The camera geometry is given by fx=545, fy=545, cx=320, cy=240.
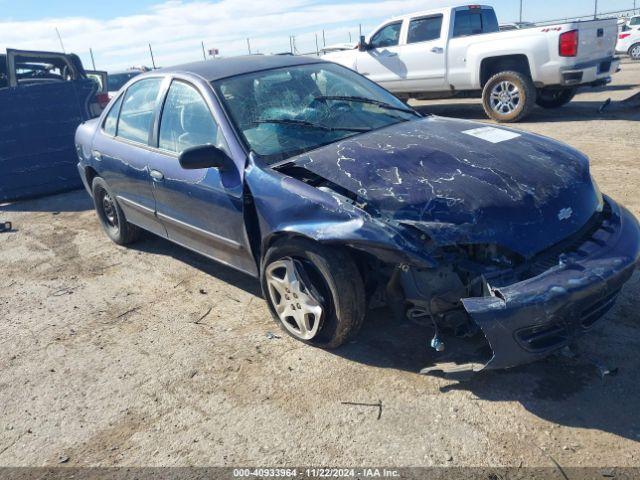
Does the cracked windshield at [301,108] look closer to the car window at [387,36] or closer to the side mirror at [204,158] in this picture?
the side mirror at [204,158]

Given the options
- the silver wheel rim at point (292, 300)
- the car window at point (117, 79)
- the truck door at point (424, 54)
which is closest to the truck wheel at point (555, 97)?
the truck door at point (424, 54)

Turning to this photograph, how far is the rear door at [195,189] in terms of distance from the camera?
349 centimetres

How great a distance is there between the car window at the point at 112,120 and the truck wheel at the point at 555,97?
7718 mm

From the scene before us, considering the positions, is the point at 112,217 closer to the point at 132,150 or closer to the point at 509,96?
the point at 132,150

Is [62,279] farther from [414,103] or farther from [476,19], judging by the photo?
[414,103]

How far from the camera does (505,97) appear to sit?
30.3 ft

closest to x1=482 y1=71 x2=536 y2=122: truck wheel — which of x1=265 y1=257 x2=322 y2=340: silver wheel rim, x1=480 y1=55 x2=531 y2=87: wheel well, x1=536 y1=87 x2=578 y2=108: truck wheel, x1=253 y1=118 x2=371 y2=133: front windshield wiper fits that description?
x1=480 y1=55 x2=531 y2=87: wheel well

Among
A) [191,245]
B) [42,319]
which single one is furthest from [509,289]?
[42,319]

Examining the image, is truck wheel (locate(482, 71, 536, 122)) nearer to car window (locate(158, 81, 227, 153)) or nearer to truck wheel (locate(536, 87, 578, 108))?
truck wheel (locate(536, 87, 578, 108))

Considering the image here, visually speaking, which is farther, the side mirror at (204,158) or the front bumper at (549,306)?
the side mirror at (204,158)

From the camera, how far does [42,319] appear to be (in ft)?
13.5

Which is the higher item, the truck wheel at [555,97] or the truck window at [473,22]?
the truck window at [473,22]

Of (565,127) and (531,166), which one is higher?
(531,166)

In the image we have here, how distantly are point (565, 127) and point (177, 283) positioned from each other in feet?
22.8
